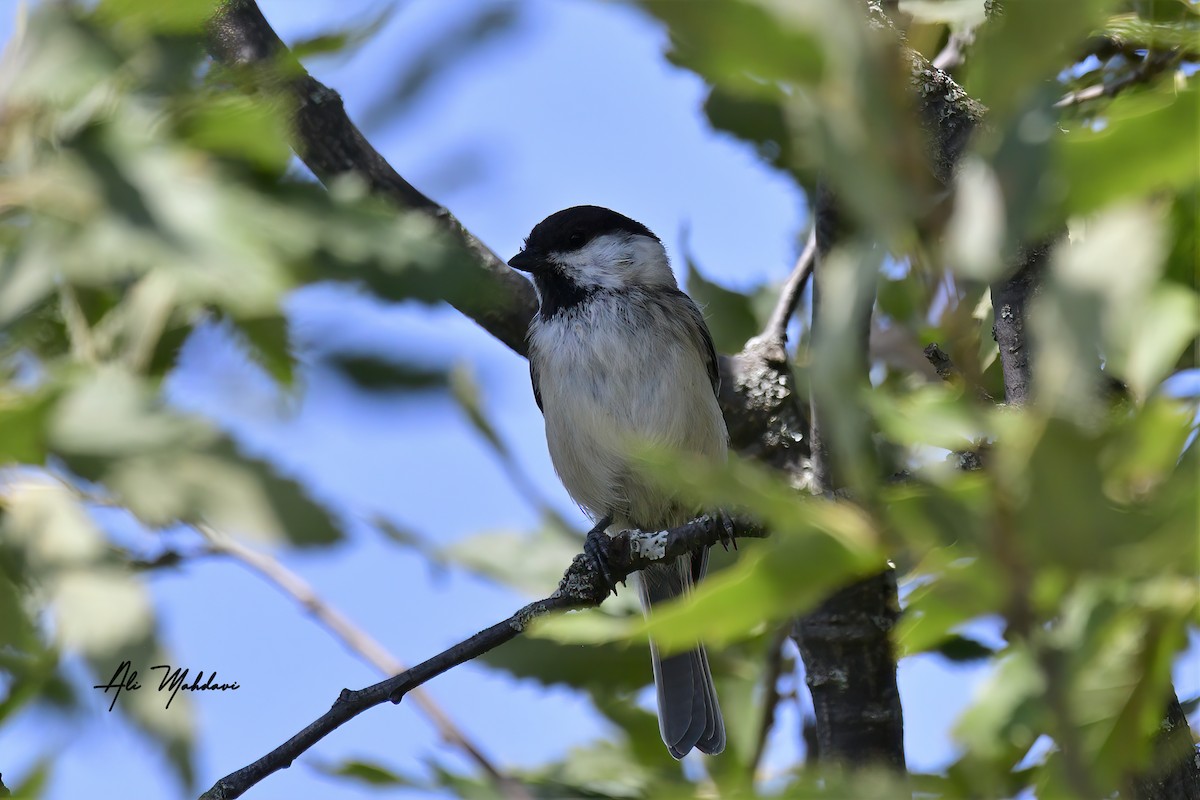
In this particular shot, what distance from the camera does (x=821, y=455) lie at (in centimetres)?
239

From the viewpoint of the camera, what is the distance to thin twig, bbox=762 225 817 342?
2646 mm

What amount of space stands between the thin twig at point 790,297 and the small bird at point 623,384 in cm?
51

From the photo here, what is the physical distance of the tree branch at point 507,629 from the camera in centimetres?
156

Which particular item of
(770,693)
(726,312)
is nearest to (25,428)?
(770,693)

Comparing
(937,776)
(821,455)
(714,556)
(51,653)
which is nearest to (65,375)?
(51,653)

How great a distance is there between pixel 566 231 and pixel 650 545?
177 centimetres

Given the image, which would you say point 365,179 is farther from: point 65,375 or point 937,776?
point 937,776

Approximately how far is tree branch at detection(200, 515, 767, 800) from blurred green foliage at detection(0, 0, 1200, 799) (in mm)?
166

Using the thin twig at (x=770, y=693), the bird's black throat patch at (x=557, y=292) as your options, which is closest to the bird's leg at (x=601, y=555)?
the thin twig at (x=770, y=693)

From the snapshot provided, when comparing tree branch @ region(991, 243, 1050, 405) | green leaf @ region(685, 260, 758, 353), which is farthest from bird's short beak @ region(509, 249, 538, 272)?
tree branch @ region(991, 243, 1050, 405)

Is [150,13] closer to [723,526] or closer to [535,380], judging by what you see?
[723,526]

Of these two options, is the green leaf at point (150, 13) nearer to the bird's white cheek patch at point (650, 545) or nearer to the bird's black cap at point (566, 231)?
the bird's white cheek patch at point (650, 545)

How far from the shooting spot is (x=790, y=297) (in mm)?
2682

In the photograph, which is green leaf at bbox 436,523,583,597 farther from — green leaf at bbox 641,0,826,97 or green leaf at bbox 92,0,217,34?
green leaf at bbox 641,0,826,97
